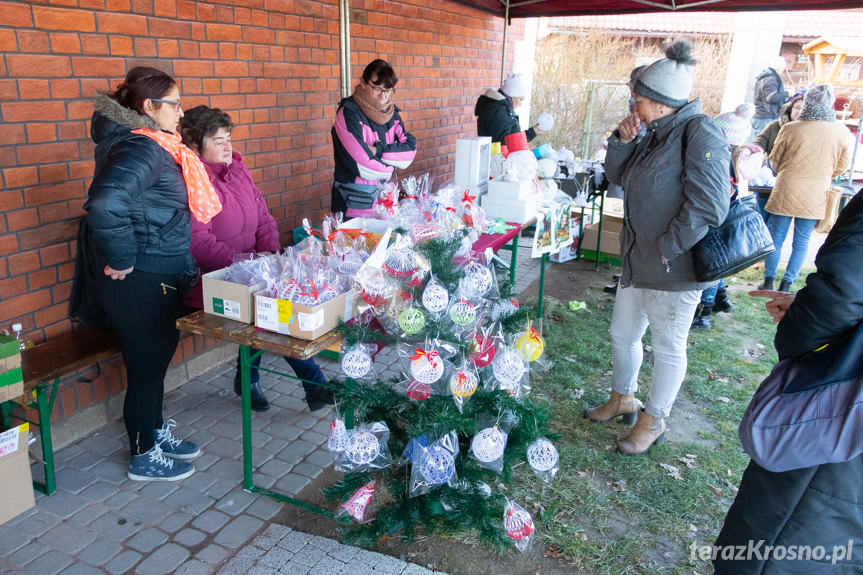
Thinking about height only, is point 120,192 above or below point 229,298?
above

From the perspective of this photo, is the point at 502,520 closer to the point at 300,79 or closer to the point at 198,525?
the point at 198,525

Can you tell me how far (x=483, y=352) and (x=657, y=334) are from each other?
3.86ft

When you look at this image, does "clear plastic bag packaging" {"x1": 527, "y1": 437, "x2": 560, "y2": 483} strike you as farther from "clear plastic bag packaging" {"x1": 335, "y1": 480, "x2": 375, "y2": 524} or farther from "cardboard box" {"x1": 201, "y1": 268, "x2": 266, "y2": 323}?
"cardboard box" {"x1": 201, "y1": 268, "x2": 266, "y2": 323}

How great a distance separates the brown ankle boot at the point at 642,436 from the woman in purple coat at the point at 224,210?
5.60 ft

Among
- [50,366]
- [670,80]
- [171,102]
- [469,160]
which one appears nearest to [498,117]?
[469,160]

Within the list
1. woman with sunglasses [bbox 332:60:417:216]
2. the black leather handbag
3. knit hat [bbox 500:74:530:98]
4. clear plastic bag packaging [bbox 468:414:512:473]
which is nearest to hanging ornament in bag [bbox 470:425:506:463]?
clear plastic bag packaging [bbox 468:414:512:473]

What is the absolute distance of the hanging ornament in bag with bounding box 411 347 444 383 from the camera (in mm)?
2305

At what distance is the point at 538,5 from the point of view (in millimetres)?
7203

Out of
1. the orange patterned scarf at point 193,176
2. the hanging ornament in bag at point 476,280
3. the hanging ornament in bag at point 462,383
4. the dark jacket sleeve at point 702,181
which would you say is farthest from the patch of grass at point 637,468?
the orange patterned scarf at point 193,176

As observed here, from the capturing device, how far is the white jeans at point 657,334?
10.2 feet

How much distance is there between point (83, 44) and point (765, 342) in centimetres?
530

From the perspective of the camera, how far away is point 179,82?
141 inches

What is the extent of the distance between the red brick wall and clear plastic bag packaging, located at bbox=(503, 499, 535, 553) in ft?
7.61

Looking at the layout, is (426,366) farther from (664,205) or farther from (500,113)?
(500,113)
